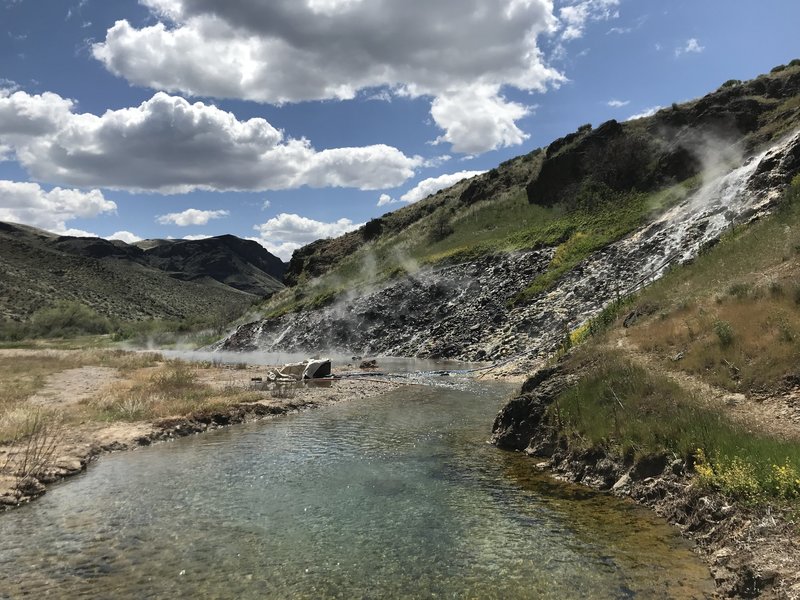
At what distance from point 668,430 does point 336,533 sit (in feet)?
29.5

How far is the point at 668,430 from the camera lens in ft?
43.9

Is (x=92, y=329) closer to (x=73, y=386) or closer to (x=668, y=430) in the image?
(x=73, y=386)

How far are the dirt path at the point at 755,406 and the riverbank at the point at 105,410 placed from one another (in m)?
19.2

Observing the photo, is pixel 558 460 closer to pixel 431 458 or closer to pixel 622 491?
pixel 622 491

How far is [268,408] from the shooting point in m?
27.8

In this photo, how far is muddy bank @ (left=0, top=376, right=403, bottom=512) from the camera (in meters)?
14.8

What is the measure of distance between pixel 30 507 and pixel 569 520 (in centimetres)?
1400

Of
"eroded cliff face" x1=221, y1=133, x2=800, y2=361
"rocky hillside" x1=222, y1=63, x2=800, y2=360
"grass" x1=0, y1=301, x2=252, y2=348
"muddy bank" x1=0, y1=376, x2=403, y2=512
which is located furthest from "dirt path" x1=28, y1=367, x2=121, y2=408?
"grass" x1=0, y1=301, x2=252, y2=348

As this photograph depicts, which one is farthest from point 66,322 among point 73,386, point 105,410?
point 105,410

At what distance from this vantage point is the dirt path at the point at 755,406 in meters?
11.9

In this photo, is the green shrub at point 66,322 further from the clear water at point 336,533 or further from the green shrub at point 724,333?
the green shrub at point 724,333

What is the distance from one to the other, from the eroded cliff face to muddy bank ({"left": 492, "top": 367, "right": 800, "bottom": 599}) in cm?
1742

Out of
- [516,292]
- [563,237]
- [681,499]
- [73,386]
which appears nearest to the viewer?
[681,499]

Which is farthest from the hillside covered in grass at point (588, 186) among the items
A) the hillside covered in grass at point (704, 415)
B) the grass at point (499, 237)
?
the hillside covered in grass at point (704, 415)
